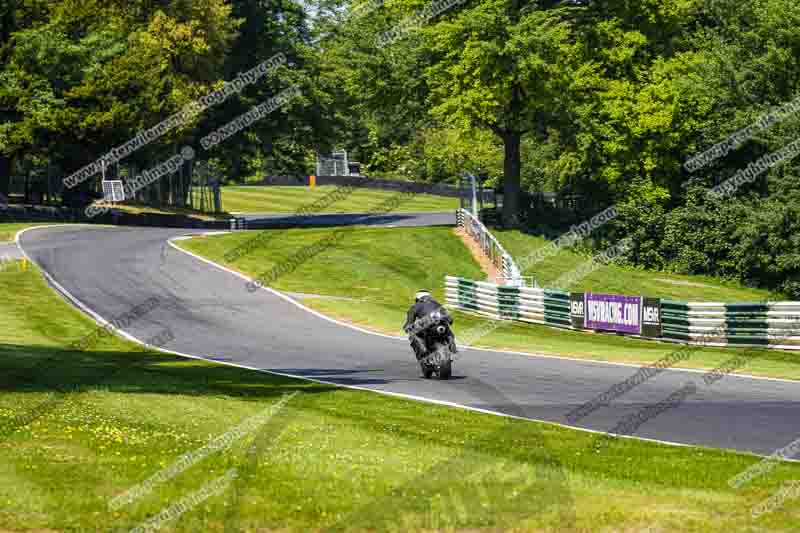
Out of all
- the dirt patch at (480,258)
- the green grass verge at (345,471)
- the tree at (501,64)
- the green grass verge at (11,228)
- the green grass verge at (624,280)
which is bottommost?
the green grass verge at (624,280)

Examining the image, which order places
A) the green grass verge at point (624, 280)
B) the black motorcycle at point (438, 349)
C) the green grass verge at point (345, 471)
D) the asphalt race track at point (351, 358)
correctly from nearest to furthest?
the green grass verge at point (345, 471) < the asphalt race track at point (351, 358) < the black motorcycle at point (438, 349) < the green grass verge at point (624, 280)

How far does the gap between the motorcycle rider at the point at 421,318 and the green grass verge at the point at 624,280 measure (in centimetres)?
2673

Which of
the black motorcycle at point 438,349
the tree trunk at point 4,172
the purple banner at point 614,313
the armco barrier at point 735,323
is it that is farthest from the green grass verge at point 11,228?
the black motorcycle at point 438,349

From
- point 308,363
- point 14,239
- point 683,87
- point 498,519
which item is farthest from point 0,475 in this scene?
point 683,87

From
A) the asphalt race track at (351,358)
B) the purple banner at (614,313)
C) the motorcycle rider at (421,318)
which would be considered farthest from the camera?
the purple banner at (614,313)

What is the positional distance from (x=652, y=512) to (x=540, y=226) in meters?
48.7

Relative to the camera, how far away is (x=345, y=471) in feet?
36.6

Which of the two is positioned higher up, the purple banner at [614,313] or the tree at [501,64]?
the tree at [501,64]

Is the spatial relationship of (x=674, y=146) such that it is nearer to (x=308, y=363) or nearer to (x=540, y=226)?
(x=540, y=226)

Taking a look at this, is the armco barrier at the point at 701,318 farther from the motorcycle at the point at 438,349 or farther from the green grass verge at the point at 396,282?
the motorcycle at the point at 438,349

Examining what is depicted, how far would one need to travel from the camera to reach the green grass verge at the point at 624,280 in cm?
4934

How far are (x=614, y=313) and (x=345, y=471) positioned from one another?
23441 millimetres

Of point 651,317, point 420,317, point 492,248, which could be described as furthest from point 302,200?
point 420,317

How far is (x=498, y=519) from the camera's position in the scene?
9844 mm
